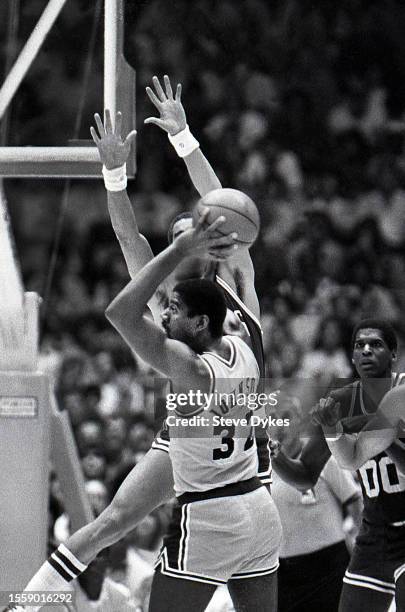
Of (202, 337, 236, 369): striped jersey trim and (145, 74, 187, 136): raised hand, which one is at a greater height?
(145, 74, 187, 136): raised hand

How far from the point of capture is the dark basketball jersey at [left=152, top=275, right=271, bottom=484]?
490cm

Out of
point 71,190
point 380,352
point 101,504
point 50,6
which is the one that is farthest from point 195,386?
point 71,190

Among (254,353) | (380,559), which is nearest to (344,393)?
(254,353)

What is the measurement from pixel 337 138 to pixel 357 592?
8.11m

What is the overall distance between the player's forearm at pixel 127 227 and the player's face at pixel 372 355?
1026 millimetres

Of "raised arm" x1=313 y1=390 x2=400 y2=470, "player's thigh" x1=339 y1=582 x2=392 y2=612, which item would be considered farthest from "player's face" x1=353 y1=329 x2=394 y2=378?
"player's thigh" x1=339 y1=582 x2=392 y2=612

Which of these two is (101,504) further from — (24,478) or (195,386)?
(195,386)

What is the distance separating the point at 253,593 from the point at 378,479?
0.90 metres

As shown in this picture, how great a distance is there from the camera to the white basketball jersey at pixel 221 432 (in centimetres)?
423

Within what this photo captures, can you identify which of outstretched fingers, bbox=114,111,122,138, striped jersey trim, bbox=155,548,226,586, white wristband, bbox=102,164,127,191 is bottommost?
striped jersey trim, bbox=155,548,226,586

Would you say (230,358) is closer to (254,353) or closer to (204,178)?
(254,353)

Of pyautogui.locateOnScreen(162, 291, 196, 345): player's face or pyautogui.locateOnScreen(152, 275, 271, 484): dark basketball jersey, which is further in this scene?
pyautogui.locateOnScreen(152, 275, 271, 484): dark basketball jersey

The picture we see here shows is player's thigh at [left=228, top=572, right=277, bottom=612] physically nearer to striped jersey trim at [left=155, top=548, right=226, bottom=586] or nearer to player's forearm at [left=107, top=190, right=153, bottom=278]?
striped jersey trim at [left=155, top=548, right=226, bottom=586]

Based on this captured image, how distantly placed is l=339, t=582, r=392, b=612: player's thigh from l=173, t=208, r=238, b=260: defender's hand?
1.84 meters
